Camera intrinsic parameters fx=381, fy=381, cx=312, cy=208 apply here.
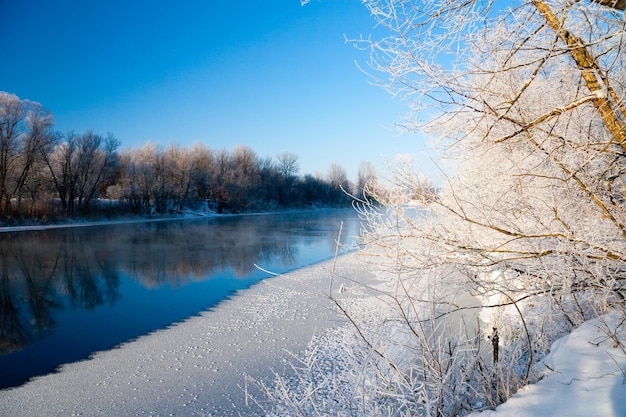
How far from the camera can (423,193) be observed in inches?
111

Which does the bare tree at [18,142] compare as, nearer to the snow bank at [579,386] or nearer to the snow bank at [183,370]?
the snow bank at [183,370]

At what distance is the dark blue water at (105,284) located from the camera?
24.2 ft

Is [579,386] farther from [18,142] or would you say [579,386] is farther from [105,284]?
[18,142]

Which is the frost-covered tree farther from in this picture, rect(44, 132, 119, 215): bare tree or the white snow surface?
rect(44, 132, 119, 215): bare tree

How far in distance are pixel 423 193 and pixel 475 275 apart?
699 mm

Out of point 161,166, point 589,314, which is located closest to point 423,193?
point 589,314

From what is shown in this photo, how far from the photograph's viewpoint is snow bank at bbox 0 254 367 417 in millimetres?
4945

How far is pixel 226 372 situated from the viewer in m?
5.86

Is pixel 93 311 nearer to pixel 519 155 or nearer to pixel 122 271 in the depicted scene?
pixel 122 271

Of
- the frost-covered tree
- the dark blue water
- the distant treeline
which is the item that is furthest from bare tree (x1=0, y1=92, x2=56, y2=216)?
the frost-covered tree

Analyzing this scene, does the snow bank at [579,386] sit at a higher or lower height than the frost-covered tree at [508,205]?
lower

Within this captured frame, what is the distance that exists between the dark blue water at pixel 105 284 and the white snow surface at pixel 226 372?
76 cm

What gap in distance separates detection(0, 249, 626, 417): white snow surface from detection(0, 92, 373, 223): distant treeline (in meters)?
7.97

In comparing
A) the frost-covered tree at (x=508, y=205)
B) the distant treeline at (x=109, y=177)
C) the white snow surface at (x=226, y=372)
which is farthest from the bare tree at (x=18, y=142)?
the frost-covered tree at (x=508, y=205)
